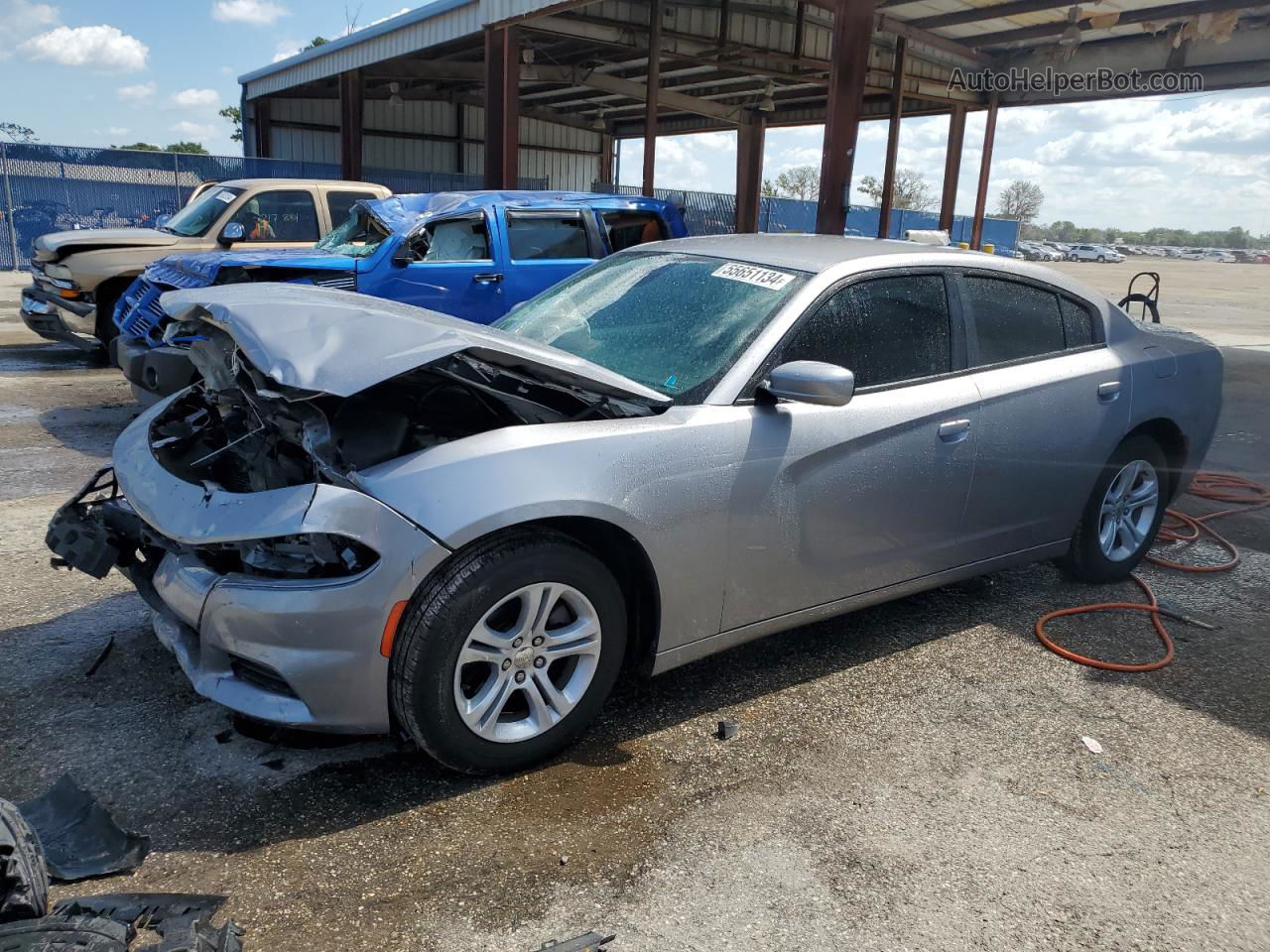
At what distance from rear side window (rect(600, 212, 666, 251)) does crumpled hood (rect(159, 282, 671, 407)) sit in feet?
18.5

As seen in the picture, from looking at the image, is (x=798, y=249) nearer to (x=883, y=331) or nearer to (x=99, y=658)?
(x=883, y=331)

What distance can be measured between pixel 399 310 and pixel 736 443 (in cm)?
126

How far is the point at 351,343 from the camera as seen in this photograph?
297cm

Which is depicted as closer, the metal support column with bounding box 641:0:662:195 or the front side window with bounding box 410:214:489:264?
the front side window with bounding box 410:214:489:264

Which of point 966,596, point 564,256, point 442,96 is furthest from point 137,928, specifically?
point 442,96

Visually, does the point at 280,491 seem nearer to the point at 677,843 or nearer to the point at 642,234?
the point at 677,843

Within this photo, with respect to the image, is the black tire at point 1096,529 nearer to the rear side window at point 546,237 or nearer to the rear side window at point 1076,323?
the rear side window at point 1076,323

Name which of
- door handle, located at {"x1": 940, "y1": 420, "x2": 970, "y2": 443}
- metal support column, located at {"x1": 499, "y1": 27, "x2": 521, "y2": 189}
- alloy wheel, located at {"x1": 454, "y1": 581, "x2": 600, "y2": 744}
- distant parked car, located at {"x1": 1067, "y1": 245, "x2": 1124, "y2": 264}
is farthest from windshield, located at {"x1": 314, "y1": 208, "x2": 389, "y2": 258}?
distant parked car, located at {"x1": 1067, "y1": 245, "x2": 1124, "y2": 264}

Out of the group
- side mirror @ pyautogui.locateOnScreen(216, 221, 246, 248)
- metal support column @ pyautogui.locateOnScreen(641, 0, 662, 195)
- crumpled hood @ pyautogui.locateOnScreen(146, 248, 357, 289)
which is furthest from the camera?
metal support column @ pyautogui.locateOnScreen(641, 0, 662, 195)

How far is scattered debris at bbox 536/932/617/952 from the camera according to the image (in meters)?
2.26

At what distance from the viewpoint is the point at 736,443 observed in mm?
3211

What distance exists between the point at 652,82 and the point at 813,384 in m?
13.6

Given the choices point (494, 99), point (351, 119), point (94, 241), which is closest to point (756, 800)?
point (94, 241)

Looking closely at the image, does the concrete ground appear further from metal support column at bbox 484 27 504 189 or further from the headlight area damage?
metal support column at bbox 484 27 504 189
